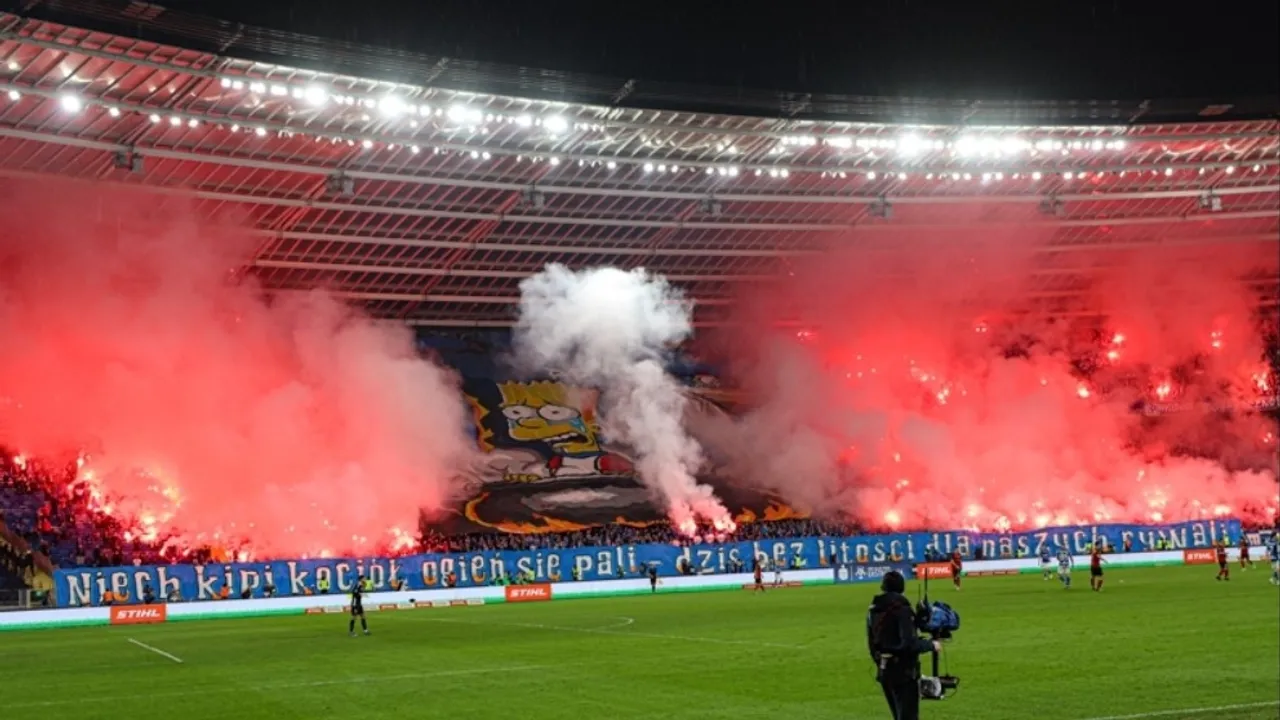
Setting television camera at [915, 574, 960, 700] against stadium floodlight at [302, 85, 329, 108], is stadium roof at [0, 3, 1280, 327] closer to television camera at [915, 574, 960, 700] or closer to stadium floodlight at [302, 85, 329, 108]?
stadium floodlight at [302, 85, 329, 108]

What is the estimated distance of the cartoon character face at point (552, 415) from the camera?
205ft

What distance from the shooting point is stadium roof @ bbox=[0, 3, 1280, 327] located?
39781mm

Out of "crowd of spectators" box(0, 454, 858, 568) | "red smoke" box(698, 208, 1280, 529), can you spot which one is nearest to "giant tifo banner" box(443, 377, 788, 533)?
"crowd of spectators" box(0, 454, 858, 568)

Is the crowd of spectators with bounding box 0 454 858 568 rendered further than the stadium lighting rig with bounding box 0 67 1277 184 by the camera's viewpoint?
Yes

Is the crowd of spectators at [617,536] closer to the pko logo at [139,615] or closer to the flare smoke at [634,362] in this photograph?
the flare smoke at [634,362]

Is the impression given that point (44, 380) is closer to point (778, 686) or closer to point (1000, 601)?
point (1000, 601)

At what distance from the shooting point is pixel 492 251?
59.8 m

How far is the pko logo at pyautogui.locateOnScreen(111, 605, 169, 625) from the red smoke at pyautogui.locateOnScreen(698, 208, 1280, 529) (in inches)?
1176

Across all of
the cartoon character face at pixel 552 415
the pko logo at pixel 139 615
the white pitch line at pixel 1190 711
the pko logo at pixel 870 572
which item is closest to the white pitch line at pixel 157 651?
the pko logo at pixel 139 615

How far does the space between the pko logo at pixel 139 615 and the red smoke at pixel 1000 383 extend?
29862 millimetres

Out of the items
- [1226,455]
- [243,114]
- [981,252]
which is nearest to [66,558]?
[243,114]

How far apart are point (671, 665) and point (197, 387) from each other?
3556cm

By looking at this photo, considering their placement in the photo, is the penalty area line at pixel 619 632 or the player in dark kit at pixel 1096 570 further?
the player in dark kit at pixel 1096 570

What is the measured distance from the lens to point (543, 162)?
50.6 metres
